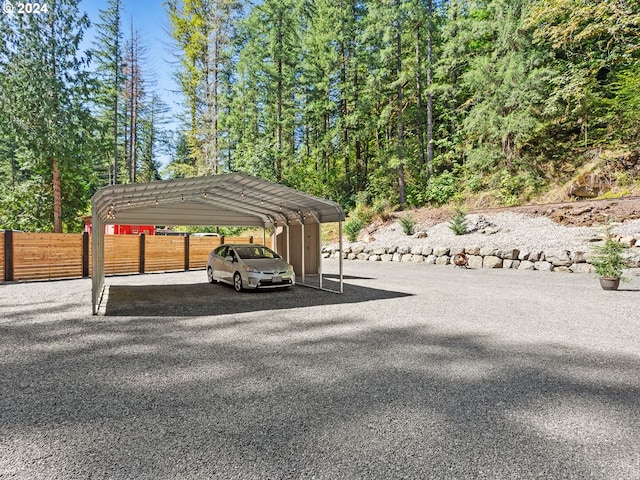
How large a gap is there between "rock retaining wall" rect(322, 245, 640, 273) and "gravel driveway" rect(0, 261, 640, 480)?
578 centimetres

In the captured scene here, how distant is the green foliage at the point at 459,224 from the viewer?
651 inches

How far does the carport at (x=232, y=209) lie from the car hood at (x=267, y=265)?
4.31 feet

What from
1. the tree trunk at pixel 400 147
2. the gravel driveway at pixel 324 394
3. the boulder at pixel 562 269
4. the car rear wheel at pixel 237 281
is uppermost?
the tree trunk at pixel 400 147

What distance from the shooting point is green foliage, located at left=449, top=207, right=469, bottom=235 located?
16.5 m

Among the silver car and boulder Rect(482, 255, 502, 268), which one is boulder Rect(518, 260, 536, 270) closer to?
boulder Rect(482, 255, 502, 268)

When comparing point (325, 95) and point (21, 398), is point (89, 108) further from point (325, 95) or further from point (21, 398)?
point (21, 398)

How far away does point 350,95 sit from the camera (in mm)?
27531

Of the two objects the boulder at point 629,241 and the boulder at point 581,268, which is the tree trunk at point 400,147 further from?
the boulder at point 629,241

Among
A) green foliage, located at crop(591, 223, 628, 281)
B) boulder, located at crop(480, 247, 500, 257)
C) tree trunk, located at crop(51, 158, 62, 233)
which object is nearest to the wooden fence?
tree trunk, located at crop(51, 158, 62, 233)

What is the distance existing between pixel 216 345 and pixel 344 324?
2.25 m

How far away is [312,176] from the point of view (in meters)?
30.0

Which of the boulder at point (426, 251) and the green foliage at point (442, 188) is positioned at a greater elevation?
the green foliage at point (442, 188)

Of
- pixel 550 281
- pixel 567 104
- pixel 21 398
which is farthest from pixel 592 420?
pixel 567 104

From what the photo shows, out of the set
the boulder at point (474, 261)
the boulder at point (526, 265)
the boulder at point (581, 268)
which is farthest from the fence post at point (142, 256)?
the boulder at point (581, 268)
